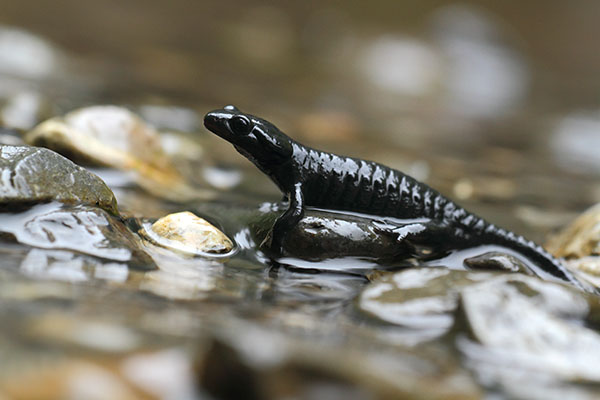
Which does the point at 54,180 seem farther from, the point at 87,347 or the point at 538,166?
the point at 538,166

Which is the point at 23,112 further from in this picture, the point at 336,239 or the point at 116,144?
the point at 336,239

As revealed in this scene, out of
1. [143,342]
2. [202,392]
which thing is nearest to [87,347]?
[143,342]

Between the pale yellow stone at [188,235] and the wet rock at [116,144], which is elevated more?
the wet rock at [116,144]

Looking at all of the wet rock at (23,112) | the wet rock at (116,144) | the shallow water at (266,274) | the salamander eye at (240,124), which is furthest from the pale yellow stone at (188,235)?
the wet rock at (23,112)

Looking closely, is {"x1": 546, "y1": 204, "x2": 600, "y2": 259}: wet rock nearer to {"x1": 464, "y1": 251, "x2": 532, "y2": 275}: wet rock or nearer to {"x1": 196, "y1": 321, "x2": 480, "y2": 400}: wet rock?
{"x1": 464, "y1": 251, "x2": 532, "y2": 275}: wet rock

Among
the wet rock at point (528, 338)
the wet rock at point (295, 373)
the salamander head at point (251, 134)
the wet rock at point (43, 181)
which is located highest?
the salamander head at point (251, 134)

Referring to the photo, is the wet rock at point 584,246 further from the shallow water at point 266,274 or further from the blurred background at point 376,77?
the blurred background at point 376,77

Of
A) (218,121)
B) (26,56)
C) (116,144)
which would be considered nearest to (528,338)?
(218,121)
